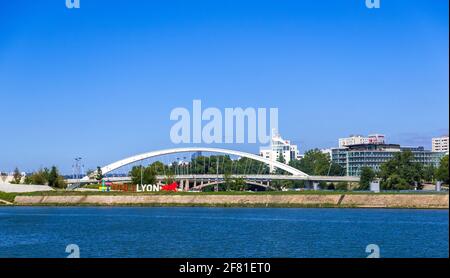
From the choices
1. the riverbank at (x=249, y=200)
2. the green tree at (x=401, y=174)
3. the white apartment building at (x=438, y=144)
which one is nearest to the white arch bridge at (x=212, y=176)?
the green tree at (x=401, y=174)

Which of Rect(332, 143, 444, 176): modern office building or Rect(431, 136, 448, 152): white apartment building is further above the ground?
Rect(431, 136, 448, 152): white apartment building

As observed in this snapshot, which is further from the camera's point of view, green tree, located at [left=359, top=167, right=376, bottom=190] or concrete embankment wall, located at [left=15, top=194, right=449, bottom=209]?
green tree, located at [left=359, top=167, right=376, bottom=190]

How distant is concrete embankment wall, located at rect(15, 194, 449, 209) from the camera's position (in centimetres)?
5322

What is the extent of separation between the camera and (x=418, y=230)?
3253 centimetres

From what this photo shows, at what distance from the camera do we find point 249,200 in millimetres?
Answer: 60938

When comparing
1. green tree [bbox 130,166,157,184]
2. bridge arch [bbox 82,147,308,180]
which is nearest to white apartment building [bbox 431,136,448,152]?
bridge arch [bbox 82,147,308,180]

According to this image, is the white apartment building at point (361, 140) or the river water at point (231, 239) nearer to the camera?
the river water at point (231, 239)

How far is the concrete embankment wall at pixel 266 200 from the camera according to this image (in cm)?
5322

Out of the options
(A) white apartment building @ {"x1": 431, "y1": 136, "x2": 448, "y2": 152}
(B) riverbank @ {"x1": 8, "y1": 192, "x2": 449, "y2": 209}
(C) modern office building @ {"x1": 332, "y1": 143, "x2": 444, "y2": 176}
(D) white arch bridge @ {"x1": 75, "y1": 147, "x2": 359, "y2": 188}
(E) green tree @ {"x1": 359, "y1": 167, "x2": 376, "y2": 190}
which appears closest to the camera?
(B) riverbank @ {"x1": 8, "y1": 192, "x2": 449, "y2": 209}

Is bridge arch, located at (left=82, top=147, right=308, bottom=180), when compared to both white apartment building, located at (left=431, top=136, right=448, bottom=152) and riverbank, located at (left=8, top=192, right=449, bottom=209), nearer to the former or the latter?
riverbank, located at (left=8, top=192, right=449, bottom=209)

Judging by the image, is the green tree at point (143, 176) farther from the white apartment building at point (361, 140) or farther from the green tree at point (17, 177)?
the white apartment building at point (361, 140)

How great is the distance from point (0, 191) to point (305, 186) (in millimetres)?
43869
